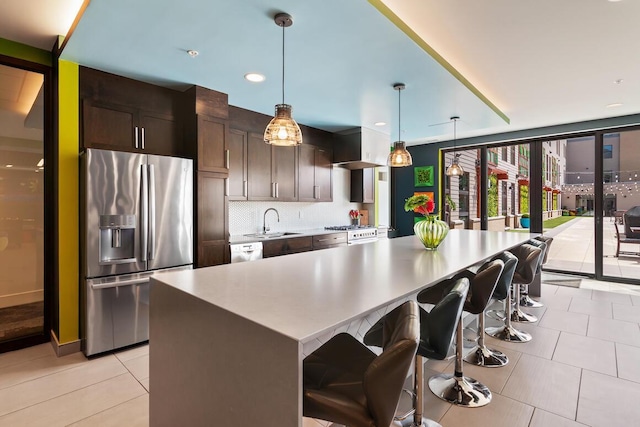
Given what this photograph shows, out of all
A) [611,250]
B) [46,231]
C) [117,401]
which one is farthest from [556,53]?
[46,231]

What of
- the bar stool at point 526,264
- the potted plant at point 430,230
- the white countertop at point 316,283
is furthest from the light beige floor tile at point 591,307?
the potted plant at point 430,230

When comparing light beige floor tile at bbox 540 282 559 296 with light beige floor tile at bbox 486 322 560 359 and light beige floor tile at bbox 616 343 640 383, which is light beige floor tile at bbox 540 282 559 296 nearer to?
light beige floor tile at bbox 486 322 560 359

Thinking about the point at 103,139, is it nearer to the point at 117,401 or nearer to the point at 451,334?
the point at 117,401

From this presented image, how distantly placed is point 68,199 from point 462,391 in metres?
3.42

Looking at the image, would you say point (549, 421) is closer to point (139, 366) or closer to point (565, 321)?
point (565, 321)

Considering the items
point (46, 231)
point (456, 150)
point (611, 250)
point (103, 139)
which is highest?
point (456, 150)

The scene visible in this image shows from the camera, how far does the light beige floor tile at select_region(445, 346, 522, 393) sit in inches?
91.3

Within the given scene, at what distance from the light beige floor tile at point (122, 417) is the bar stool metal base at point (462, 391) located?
1.84 m

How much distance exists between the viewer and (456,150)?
681 centimetres

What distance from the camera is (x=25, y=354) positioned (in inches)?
112

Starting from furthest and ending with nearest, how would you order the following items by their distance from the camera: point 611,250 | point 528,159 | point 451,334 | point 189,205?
point 528,159 < point 611,250 < point 189,205 < point 451,334

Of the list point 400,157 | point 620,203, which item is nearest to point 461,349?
point 400,157

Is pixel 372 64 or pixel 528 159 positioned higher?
pixel 372 64

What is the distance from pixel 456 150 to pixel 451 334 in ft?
19.7
